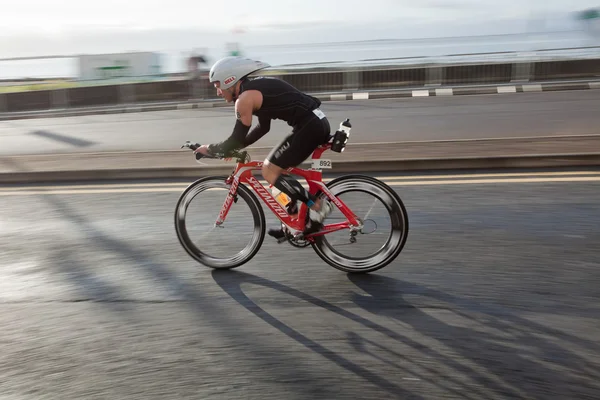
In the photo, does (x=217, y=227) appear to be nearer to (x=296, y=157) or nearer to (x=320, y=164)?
(x=296, y=157)

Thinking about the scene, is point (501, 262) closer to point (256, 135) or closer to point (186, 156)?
point (256, 135)

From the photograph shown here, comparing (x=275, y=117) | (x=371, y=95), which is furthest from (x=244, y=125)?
(x=371, y=95)

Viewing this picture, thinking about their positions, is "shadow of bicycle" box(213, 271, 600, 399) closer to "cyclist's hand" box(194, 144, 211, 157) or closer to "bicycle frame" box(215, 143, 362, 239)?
"bicycle frame" box(215, 143, 362, 239)

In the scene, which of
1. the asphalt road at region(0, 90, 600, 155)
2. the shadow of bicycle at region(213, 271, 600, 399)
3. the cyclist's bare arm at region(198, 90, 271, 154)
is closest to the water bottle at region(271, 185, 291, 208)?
the cyclist's bare arm at region(198, 90, 271, 154)

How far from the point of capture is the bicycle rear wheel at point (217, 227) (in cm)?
569

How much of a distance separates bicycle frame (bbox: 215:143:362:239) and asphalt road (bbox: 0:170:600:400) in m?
0.38

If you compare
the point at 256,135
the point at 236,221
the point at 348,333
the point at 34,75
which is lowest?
the point at 348,333

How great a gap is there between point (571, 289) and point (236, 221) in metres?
2.64

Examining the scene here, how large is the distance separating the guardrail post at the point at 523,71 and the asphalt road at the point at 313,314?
1422 cm

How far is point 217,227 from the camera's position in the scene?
19.1ft

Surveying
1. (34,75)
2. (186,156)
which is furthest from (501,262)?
(34,75)

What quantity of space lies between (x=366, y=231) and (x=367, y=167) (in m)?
4.07

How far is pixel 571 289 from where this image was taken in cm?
485

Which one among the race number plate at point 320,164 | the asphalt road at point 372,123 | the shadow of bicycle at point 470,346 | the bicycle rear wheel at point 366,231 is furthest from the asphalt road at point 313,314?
the asphalt road at point 372,123
